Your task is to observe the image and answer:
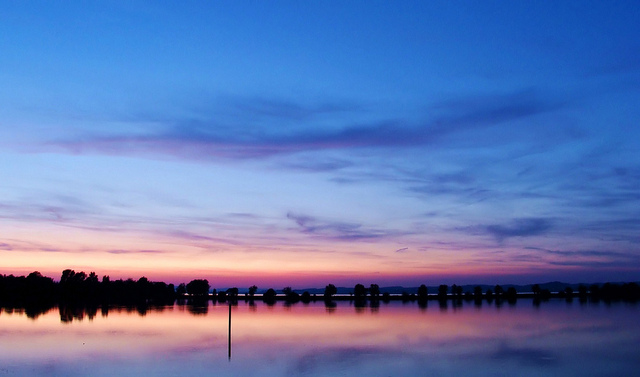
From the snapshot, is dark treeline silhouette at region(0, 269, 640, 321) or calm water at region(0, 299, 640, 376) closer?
calm water at region(0, 299, 640, 376)

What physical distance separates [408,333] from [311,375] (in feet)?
77.5

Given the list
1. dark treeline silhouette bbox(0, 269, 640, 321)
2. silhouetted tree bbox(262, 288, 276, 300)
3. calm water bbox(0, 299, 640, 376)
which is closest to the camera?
calm water bbox(0, 299, 640, 376)

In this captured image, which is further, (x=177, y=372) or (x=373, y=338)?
(x=373, y=338)

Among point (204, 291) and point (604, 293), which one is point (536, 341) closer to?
point (204, 291)

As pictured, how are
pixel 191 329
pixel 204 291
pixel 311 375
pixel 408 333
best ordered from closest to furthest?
1. pixel 311 375
2. pixel 408 333
3. pixel 191 329
4. pixel 204 291

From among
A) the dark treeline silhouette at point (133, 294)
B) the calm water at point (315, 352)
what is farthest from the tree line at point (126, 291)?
the calm water at point (315, 352)

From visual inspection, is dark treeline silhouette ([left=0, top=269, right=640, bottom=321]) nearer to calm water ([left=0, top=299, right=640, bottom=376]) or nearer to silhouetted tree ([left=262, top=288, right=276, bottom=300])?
silhouetted tree ([left=262, top=288, right=276, bottom=300])

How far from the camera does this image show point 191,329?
5053cm

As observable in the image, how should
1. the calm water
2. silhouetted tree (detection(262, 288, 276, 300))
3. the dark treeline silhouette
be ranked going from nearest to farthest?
the calm water < the dark treeline silhouette < silhouetted tree (detection(262, 288, 276, 300))

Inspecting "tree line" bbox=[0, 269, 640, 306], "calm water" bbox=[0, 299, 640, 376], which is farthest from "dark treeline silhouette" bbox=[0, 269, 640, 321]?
"calm water" bbox=[0, 299, 640, 376]

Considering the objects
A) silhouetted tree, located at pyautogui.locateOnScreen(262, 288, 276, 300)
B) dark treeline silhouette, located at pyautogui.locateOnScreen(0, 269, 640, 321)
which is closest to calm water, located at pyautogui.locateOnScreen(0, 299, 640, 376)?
dark treeline silhouette, located at pyautogui.locateOnScreen(0, 269, 640, 321)

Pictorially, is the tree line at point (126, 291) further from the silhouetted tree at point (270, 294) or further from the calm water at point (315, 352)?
the calm water at point (315, 352)

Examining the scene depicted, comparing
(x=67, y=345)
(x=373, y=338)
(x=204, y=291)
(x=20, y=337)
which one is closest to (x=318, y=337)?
(x=373, y=338)

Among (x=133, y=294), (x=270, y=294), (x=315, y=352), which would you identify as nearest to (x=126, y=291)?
(x=133, y=294)
